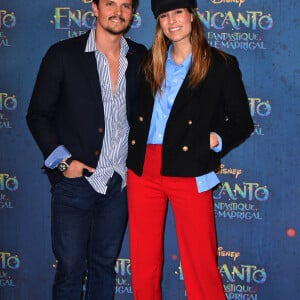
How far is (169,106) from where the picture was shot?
99.9 inches

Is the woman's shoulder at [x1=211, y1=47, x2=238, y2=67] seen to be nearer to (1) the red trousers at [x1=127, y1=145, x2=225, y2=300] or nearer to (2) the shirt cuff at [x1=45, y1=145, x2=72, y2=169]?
(1) the red trousers at [x1=127, y1=145, x2=225, y2=300]

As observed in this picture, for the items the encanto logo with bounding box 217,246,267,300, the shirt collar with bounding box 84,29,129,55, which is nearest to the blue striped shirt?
the shirt collar with bounding box 84,29,129,55

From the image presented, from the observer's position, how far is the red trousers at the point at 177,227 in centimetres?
253

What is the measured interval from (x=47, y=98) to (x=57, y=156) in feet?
1.06

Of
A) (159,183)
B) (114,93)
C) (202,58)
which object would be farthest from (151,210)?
(202,58)

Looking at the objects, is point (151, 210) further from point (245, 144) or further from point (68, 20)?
point (68, 20)

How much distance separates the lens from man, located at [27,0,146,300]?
2.58 m

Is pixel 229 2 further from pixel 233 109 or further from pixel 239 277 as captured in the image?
pixel 239 277

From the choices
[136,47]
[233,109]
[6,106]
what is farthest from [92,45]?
[6,106]

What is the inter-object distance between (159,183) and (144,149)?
20cm

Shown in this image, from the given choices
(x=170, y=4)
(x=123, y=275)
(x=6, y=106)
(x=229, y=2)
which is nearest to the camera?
(x=170, y=4)

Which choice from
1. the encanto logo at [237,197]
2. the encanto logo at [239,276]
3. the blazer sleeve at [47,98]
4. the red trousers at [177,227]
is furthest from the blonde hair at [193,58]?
the encanto logo at [239,276]

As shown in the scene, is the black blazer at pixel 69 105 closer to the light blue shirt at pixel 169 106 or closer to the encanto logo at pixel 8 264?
the light blue shirt at pixel 169 106

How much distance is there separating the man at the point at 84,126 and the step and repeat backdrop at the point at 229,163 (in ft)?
1.81
